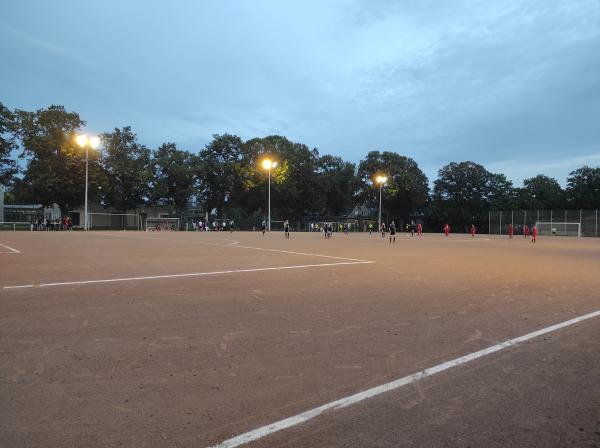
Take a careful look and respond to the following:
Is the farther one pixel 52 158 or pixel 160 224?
pixel 160 224

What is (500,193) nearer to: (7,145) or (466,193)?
(466,193)

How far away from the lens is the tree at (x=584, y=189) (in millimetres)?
77438

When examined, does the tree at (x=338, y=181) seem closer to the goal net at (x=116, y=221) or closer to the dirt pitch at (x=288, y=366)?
the goal net at (x=116, y=221)

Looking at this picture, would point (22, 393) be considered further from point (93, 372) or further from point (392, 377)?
point (392, 377)

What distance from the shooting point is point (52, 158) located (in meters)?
54.5

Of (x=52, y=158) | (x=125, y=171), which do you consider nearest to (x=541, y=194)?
(x=125, y=171)

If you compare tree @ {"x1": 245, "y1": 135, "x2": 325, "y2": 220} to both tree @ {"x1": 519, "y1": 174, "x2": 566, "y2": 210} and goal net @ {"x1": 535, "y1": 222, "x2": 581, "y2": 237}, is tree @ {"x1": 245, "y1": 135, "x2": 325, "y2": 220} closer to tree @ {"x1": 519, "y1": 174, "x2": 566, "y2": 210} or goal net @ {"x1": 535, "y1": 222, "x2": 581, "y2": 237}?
goal net @ {"x1": 535, "y1": 222, "x2": 581, "y2": 237}

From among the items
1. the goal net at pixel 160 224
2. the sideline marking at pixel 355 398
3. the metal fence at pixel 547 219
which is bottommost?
the sideline marking at pixel 355 398

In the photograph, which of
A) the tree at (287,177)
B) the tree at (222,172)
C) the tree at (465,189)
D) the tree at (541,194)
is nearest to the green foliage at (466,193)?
the tree at (465,189)

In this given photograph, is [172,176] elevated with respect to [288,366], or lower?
elevated

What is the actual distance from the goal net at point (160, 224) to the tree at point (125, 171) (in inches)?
189

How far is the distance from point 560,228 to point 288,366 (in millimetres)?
68633

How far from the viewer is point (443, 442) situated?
312 cm

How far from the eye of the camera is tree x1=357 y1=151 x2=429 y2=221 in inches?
3162
